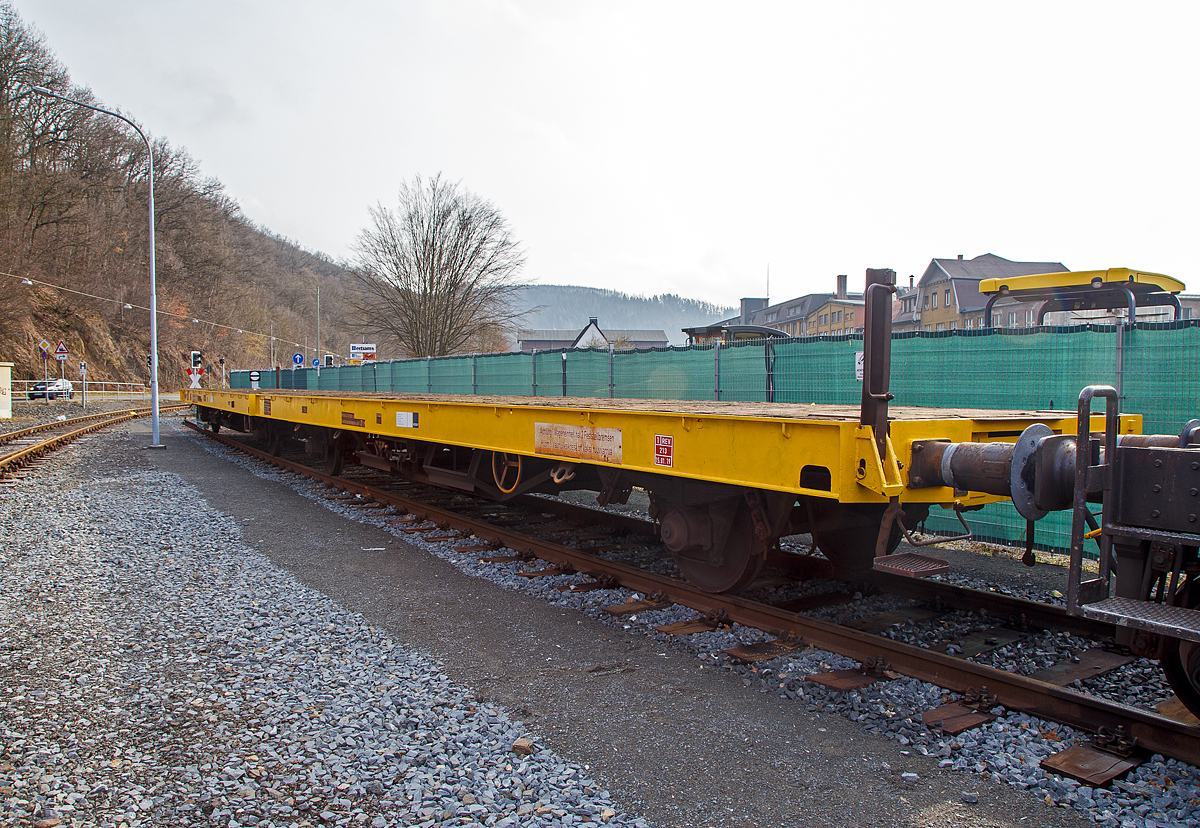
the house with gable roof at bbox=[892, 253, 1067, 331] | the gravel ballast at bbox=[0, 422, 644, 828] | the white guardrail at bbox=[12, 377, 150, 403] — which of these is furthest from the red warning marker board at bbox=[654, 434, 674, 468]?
the house with gable roof at bbox=[892, 253, 1067, 331]

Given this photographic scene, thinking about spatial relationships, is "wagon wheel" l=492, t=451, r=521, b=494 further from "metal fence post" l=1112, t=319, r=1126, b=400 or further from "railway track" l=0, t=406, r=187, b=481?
"railway track" l=0, t=406, r=187, b=481

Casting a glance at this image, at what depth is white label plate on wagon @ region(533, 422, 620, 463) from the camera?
16.3 feet

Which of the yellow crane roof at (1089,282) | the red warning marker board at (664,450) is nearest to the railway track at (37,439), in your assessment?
the red warning marker board at (664,450)

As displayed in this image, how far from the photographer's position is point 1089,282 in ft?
24.6

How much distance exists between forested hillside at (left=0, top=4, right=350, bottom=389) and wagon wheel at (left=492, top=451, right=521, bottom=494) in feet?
110

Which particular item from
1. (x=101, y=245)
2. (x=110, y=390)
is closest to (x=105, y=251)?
(x=101, y=245)

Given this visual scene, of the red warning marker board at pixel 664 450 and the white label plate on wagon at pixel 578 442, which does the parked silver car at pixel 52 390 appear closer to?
the white label plate on wagon at pixel 578 442

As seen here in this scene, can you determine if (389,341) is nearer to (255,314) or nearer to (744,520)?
(255,314)

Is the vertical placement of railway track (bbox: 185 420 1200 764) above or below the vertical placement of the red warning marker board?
below

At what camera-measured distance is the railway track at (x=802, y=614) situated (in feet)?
10.5

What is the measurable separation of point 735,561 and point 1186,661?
2431 millimetres

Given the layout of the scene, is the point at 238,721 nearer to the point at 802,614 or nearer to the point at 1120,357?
the point at 802,614

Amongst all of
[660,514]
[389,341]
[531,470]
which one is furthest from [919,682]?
[389,341]

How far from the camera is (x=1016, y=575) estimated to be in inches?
234
